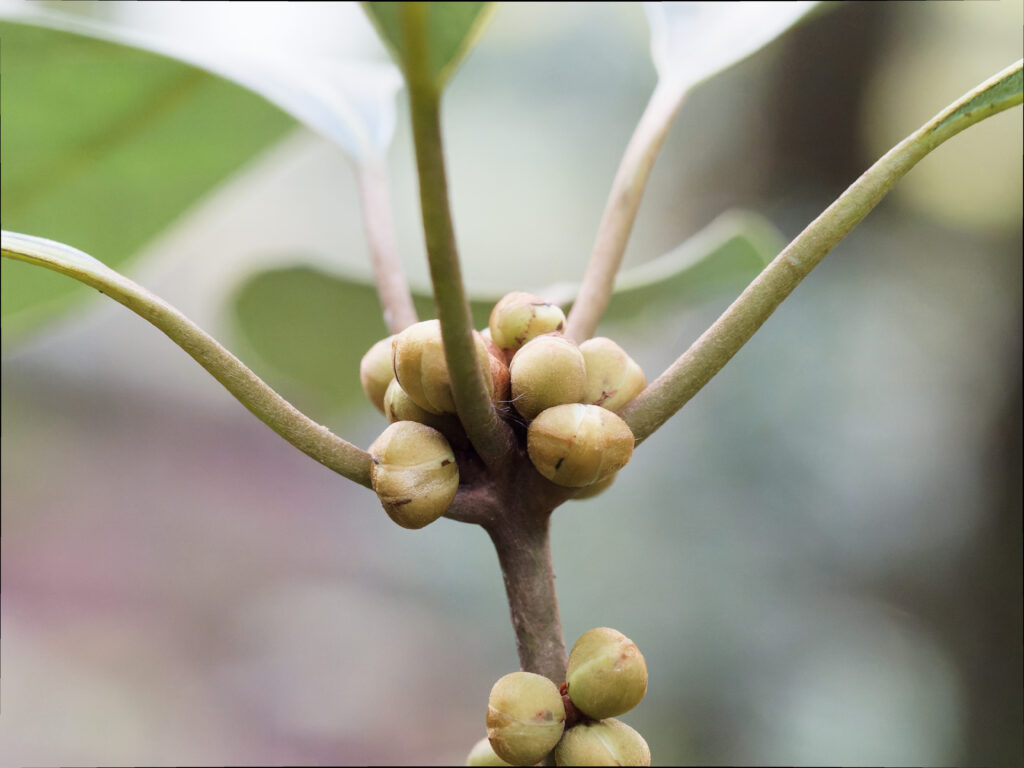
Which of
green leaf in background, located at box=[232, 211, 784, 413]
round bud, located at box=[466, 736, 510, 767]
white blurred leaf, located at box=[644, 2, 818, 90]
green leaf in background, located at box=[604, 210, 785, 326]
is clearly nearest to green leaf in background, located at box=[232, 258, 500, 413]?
green leaf in background, located at box=[232, 211, 784, 413]

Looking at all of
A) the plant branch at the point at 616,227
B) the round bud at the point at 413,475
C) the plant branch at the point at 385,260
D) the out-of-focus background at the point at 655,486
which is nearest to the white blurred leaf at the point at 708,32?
the plant branch at the point at 616,227

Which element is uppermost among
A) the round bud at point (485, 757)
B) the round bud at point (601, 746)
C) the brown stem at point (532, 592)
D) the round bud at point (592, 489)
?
the round bud at point (592, 489)

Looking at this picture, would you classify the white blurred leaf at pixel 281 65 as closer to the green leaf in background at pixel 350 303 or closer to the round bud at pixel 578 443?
the green leaf in background at pixel 350 303

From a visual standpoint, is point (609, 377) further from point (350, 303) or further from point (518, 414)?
point (350, 303)

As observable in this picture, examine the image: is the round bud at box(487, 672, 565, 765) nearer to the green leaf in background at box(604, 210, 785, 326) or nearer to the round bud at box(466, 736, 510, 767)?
the round bud at box(466, 736, 510, 767)

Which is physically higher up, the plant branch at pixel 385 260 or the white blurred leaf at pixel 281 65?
the white blurred leaf at pixel 281 65

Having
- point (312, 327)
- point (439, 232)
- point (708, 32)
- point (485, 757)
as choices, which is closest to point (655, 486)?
point (312, 327)
